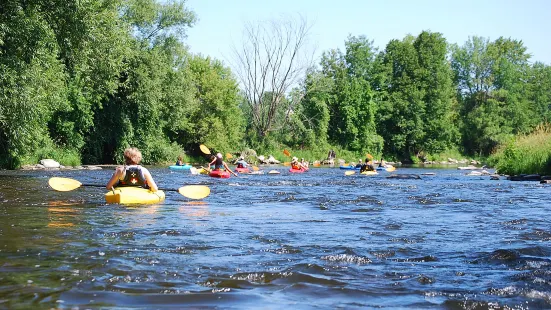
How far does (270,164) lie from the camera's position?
43562 mm

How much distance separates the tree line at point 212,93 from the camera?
1783 cm

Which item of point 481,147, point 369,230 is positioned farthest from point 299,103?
point 369,230

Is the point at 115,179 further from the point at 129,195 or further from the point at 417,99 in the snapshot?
the point at 417,99

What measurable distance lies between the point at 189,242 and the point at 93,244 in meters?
1.03

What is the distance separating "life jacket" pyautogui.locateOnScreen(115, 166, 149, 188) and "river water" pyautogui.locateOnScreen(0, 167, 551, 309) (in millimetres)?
487

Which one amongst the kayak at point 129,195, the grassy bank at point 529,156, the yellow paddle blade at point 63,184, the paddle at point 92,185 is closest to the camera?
the kayak at point 129,195

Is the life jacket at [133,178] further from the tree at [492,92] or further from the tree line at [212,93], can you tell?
the tree at [492,92]

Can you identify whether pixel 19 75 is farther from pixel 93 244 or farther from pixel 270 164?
pixel 270 164

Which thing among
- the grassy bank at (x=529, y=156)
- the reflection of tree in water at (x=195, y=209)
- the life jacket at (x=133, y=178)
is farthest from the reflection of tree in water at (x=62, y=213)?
the grassy bank at (x=529, y=156)

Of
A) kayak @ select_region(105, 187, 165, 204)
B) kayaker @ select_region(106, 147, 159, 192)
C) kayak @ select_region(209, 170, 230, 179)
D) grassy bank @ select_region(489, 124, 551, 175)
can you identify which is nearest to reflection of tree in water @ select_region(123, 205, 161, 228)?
kayak @ select_region(105, 187, 165, 204)

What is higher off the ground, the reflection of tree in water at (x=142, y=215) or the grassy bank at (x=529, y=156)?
the grassy bank at (x=529, y=156)

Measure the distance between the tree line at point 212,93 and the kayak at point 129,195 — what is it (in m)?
7.22

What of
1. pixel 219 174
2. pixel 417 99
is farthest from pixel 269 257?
pixel 417 99

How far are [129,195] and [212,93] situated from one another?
1311 inches
